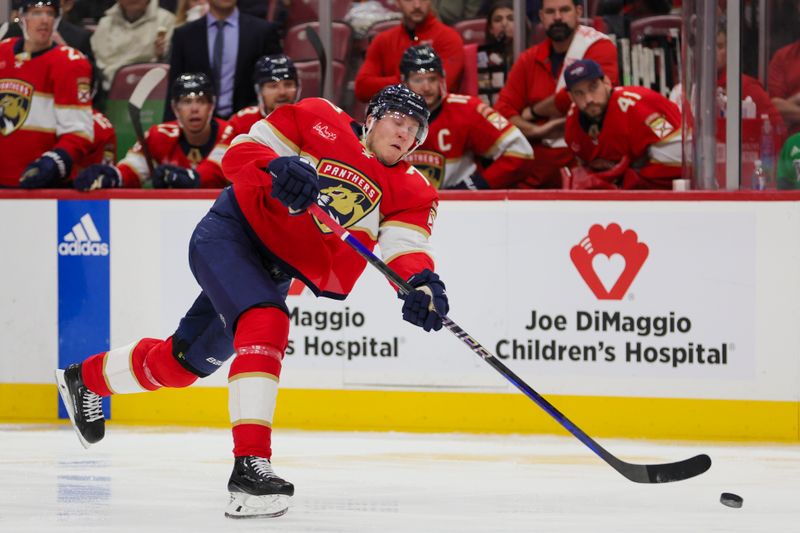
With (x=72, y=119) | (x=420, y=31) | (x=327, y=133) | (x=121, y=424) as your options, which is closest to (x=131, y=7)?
(x=72, y=119)

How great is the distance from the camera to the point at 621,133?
484 centimetres

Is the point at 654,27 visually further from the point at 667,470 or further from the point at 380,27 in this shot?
the point at 667,470

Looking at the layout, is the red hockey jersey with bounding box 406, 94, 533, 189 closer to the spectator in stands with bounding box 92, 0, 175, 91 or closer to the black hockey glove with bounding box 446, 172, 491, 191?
the black hockey glove with bounding box 446, 172, 491, 191

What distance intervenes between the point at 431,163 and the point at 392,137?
5.41 ft

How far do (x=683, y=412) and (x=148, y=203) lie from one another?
2058 mm

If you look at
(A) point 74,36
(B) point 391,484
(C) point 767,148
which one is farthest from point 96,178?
(C) point 767,148

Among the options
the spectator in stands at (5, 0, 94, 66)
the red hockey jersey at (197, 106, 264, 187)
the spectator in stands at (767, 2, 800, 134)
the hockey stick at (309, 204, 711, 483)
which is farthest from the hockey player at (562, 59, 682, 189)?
the spectator in stands at (5, 0, 94, 66)

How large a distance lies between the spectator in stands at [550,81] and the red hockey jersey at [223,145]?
978 millimetres

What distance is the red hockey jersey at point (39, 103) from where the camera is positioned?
5191mm

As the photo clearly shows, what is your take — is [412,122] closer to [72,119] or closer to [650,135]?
[650,135]

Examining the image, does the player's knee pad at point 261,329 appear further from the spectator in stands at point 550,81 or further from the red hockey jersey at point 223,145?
the spectator in stands at point 550,81

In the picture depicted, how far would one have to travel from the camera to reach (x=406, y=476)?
3787 mm

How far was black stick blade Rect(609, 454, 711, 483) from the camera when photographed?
3248mm

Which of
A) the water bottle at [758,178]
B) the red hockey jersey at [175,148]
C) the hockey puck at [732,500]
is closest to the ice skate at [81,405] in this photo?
the red hockey jersey at [175,148]
